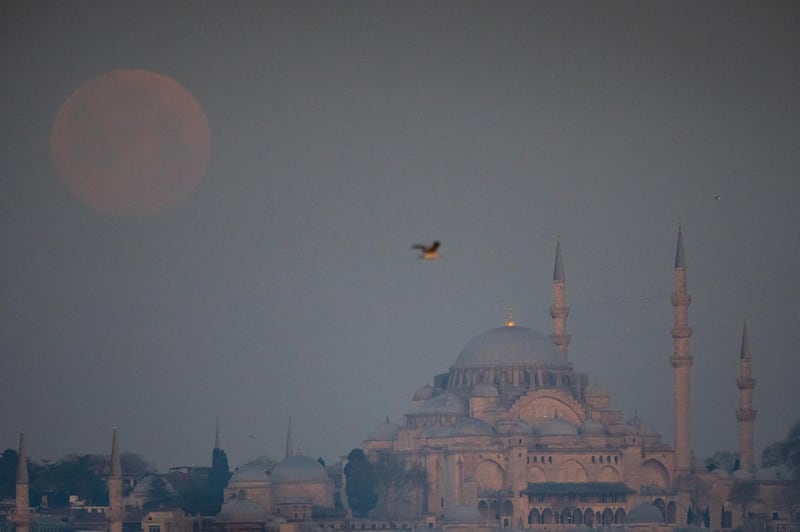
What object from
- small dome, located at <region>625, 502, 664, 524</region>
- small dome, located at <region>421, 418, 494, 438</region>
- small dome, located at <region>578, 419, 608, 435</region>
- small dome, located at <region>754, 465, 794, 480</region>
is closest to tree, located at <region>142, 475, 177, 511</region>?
small dome, located at <region>421, 418, 494, 438</region>

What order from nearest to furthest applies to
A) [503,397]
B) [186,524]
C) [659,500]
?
[186,524], [659,500], [503,397]

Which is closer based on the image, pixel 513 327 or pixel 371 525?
pixel 371 525

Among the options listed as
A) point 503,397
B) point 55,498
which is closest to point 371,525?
point 503,397

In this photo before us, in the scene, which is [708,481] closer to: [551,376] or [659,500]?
[659,500]

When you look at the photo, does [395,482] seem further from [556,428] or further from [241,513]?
[241,513]

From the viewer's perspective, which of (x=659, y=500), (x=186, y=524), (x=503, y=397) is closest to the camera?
(x=186, y=524)

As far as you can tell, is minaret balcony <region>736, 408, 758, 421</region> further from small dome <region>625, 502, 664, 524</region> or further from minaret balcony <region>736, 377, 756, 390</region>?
small dome <region>625, 502, 664, 524</region>
